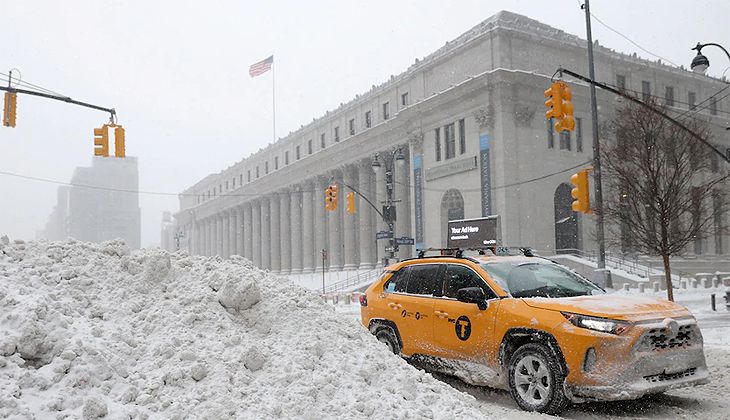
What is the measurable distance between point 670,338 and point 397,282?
3.77 m

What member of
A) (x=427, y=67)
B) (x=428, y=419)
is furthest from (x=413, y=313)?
(x=427, y=67)

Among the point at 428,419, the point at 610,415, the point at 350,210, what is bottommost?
the point at 610,415

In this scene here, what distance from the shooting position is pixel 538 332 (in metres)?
6.22

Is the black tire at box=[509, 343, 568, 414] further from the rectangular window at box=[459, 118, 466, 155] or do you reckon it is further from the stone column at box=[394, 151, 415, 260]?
the stone column at box=[394, 151, 415, 260]

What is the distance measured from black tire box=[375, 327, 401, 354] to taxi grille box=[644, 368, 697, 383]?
3389mm

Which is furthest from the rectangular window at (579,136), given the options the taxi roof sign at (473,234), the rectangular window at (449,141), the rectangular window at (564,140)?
the taxi roof sign at (473,234)

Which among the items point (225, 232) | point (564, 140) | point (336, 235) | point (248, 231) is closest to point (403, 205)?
point (564, 140)

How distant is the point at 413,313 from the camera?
8016 millimetres

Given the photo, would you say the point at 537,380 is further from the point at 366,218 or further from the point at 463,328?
the point at 366,218

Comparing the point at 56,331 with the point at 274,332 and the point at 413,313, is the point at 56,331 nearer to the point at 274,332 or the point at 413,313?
the point at 274,332

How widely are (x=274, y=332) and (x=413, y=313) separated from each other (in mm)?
3116

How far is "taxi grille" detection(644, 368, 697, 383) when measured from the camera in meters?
5.80

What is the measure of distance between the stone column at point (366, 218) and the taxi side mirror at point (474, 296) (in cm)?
4435

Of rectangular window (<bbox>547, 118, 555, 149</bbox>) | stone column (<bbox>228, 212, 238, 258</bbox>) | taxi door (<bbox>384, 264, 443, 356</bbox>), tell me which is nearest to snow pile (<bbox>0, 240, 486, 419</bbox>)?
taxi door (<bbox>384, 264, 443, 356</bbox>)
